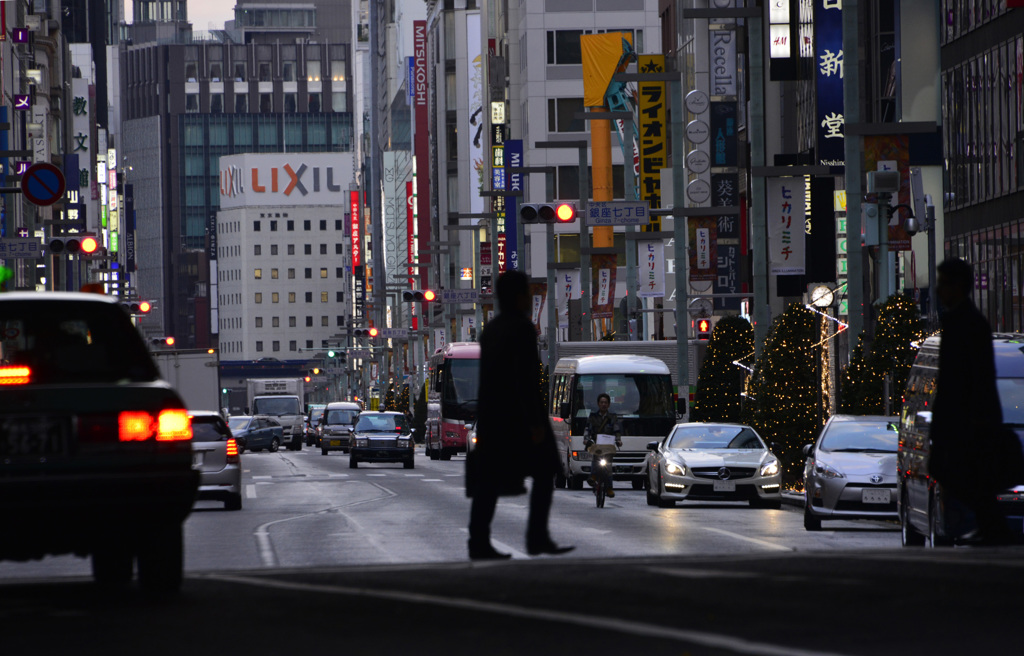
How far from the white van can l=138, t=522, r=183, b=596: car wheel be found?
26.7 metres

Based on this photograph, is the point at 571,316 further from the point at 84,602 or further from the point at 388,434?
the point at 84,602

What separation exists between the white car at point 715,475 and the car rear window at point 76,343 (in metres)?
17.9

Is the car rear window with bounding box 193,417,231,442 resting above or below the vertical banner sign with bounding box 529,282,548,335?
below

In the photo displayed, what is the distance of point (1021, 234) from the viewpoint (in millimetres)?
43656

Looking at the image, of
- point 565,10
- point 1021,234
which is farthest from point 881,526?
point 565,10

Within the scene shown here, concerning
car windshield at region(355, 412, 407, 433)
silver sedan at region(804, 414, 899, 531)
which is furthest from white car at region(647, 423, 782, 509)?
car windshield at region(355, 412, 407, 433)

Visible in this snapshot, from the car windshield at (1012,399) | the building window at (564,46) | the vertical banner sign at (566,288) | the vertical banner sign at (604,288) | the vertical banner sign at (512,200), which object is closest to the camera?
the car windshield at (1012,399)

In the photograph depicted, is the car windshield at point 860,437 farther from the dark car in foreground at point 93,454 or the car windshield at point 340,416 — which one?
the car windshield at point 340,416

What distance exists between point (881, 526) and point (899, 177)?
8.46 m

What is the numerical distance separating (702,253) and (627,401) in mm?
11094

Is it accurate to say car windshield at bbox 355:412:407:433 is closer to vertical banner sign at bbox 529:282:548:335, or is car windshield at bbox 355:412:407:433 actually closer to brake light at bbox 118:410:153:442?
vertical banner sign at bbox 529:282:548:335

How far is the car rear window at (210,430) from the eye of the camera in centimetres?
2959

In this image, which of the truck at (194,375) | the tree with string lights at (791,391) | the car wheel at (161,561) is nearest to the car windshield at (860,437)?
the tree with string lights at (791,391)

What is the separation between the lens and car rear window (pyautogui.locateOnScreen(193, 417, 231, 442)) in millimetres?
29594
